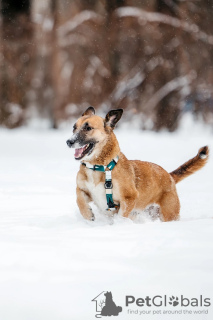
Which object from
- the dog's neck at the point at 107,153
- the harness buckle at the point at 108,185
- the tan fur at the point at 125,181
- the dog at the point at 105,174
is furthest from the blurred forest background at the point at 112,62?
the harness buckle at the point at 108,185

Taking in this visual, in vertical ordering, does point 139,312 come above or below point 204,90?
below

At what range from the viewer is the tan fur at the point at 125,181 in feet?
16.0

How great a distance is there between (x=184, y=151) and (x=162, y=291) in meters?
10.6

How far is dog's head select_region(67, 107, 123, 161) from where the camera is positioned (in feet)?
16.0

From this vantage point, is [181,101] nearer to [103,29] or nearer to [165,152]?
[103,29]

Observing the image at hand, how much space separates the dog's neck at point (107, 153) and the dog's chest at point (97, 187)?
118 millimetres

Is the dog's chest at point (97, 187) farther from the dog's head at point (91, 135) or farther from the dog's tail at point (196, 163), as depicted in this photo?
the dog's tail at point (196, 163)

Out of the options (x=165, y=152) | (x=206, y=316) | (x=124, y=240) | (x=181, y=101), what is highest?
(x=181, y=101)

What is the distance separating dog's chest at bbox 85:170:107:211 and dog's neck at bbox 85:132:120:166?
0.12 metres

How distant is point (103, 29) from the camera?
57.6ft

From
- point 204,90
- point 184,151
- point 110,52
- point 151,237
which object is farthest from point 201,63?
point 151,237

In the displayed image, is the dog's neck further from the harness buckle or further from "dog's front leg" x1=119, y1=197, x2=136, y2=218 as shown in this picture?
"dog's front leg" x1=119, y1=197, x2=136, y2=218

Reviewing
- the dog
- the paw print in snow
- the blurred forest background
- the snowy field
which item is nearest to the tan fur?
the dog

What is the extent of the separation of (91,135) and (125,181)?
1.78 feet
